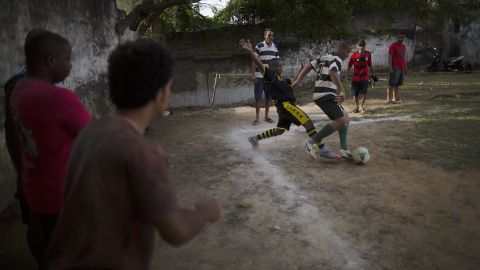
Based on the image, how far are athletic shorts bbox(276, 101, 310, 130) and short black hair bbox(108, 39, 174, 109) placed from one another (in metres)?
4.45

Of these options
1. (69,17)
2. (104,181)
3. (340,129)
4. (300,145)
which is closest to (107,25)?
(69,17)

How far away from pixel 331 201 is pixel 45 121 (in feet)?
10.1

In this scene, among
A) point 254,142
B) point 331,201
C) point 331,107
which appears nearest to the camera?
point 331,201

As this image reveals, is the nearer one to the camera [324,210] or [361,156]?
[324,210]

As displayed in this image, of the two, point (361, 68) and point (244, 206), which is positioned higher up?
point (361, 68)

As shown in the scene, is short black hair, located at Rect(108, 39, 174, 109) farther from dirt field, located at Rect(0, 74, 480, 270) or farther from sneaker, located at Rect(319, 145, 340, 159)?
sneaker, located at Rect(319, 145, 340, 159)

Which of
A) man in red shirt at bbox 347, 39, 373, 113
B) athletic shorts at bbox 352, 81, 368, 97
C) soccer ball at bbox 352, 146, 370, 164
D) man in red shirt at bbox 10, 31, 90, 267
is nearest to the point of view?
man in red shirt at bbox 10, 31, 90, 267

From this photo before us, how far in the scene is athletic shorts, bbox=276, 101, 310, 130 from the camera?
5840 mm

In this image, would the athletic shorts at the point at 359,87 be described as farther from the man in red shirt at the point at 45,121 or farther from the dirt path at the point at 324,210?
the man in red shirt at the point at 45,121

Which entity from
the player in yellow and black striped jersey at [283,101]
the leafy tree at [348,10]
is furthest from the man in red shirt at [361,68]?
the player in yellow and black striped jersey at [283,101]

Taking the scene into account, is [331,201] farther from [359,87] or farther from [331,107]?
[359,87]

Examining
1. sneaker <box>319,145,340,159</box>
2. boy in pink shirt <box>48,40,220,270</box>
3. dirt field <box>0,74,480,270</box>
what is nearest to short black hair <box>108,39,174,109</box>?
boy in pink shirt <box>48,40,220,270</box>

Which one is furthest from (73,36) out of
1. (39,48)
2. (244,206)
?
(39,48)

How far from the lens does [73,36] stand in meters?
6.85
